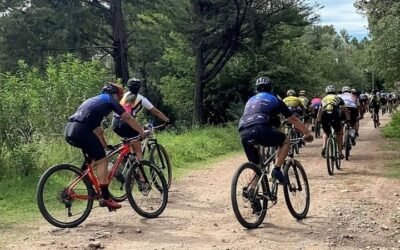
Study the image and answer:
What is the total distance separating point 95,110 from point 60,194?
1.19 meters

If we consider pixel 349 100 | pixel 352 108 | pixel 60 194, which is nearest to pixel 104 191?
pixel 60 194

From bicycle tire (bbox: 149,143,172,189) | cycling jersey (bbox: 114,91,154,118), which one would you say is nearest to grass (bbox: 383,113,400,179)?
bicycle tire (bbox: 149,143,172,189)

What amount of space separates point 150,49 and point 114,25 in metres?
2.80

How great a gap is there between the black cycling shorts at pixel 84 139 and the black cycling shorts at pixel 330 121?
703 cm

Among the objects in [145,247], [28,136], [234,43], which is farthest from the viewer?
[234,43]

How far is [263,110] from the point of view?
771 cm

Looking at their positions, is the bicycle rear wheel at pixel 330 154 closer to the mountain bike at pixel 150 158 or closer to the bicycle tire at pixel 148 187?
the mountain bike at pixel 150 158

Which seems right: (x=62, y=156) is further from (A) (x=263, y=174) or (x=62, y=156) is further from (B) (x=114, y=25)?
(B) (x=114, y=25)

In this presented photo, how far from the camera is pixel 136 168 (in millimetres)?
8422

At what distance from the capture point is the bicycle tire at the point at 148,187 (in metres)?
8.30

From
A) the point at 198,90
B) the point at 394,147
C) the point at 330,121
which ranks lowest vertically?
the point at 394,147

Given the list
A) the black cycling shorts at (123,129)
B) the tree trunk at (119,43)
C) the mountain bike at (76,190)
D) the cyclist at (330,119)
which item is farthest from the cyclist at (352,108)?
the tree trunk at (119,43)

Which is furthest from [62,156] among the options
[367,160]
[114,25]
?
[114,25]

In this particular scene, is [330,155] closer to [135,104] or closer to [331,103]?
[331,103]
